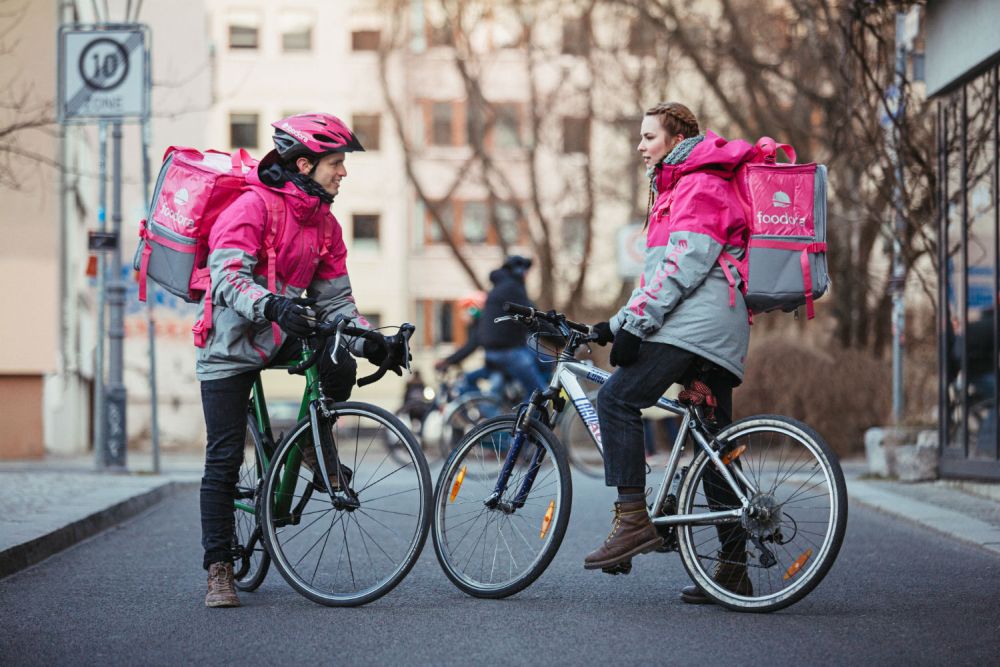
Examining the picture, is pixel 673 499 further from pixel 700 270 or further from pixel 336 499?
pixel 336 499

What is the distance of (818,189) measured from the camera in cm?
669

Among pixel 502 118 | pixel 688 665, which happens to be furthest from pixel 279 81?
pixel 688 665

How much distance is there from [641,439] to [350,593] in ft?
4.39

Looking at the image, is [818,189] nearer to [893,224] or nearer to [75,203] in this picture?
[893,224]

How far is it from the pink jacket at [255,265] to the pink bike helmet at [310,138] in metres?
0.15

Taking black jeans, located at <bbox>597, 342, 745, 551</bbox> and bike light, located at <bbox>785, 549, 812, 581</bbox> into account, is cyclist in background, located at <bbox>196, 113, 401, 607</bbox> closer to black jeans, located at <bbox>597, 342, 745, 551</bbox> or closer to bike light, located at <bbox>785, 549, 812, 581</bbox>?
black jeans, located at <bbox>597, 342, 745, 551</bbox>

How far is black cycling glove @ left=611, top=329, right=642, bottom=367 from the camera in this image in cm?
670

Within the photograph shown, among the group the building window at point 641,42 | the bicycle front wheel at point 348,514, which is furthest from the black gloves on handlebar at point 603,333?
the building window at point 641,42

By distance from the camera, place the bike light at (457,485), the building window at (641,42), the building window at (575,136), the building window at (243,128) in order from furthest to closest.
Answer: the building window at (243,128) < the building window at (575,136) < the building window at (641,42) < the bike light at (457,485)

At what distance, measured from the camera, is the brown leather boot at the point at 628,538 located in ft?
21.9

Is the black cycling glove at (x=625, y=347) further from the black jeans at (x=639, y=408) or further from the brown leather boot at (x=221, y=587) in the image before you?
the brown leather boot at (x=221, y=587)

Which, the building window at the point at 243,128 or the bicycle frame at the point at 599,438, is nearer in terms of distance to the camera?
the bicycle frame at the point at 599,438

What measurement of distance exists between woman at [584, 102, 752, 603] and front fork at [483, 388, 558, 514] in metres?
0.36

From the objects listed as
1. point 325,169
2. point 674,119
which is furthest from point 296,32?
point 674,119
